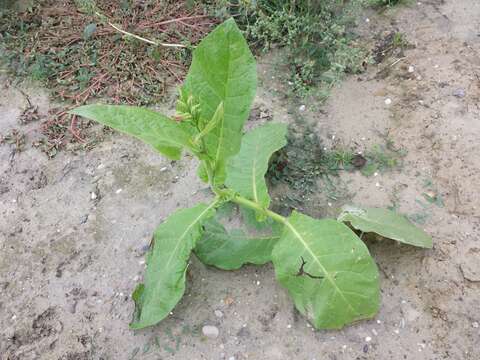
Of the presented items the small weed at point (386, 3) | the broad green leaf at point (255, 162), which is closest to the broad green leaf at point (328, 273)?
the broad green leaf at point (255, 162)

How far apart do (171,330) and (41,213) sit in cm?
112

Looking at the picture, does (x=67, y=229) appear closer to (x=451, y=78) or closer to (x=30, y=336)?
(x=30, y=336)

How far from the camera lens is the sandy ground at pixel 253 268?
2342 mm

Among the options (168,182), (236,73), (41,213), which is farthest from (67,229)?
(236,73)

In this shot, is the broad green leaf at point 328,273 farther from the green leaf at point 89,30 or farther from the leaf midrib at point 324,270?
the green leaf at point 89,30

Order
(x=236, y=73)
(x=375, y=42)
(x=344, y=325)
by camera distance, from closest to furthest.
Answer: (x=236, y=73), (x=344, y=325), (x=375, y=42)

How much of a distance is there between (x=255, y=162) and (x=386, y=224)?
27.9 inches

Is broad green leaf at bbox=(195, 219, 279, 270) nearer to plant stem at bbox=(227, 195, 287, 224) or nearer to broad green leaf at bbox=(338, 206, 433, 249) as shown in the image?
plant stem at bbox=(227, 195, 287, 224)

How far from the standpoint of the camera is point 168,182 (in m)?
3.00

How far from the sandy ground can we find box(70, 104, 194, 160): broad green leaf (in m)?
0.84

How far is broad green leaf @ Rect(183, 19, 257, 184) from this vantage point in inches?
80.2

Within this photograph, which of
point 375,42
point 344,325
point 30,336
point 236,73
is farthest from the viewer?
point 375,42

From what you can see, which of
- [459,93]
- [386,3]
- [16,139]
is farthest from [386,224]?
[16,139]

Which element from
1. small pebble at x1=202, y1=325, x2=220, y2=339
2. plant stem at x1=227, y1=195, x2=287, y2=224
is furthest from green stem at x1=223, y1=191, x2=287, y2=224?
small pebble at x1=202, y1=325, x2=220, y2=339
